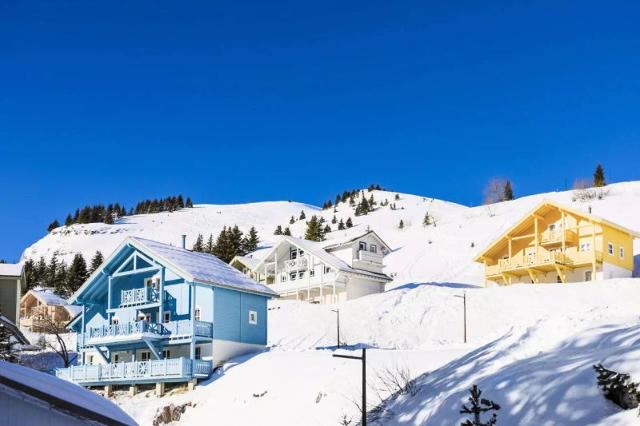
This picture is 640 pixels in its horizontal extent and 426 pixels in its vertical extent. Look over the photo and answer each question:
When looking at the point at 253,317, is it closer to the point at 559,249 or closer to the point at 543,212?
the point at 559,249

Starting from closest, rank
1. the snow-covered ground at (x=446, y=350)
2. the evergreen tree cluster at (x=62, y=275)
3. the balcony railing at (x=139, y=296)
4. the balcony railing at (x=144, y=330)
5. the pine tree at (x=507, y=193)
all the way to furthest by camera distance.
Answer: the snow-covered ground at (x=446, y=350) → the balcony railing at (x=144, y=330) → the balcony railing at (x=139, y=296) → the evergreen tree cluster at (x=62, y=275) → the pine tree at (x=507, y=193)

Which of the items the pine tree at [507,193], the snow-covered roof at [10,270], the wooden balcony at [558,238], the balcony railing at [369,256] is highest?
the pine tree at [507,193]

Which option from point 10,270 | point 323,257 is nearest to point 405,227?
point 323,257

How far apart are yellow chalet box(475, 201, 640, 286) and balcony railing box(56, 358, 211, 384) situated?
2824cm

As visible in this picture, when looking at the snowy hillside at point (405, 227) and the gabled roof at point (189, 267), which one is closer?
the gabled roof at point (189, 267)

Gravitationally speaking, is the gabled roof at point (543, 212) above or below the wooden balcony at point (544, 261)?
above

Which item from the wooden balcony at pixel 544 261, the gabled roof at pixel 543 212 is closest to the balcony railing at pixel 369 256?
the gabled roof at pixel 543 212

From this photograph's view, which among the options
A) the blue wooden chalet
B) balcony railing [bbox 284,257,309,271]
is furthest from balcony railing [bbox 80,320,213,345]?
balcony railing [bbox 284,257,309,271]

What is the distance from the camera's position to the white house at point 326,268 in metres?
65.1

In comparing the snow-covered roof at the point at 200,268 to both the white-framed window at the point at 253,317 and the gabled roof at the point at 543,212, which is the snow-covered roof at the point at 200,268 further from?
the gabled roof at the point at 543,212

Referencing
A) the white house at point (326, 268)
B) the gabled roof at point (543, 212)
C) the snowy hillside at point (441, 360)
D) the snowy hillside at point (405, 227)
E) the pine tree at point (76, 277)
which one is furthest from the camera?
the pine tree at point (76, 277)

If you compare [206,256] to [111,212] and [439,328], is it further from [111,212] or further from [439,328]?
[111,212]

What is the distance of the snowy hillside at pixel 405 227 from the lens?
78.1 m

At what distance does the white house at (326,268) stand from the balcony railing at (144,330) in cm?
2444
